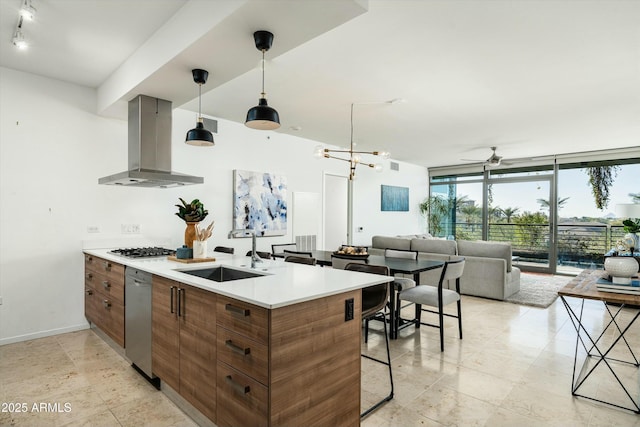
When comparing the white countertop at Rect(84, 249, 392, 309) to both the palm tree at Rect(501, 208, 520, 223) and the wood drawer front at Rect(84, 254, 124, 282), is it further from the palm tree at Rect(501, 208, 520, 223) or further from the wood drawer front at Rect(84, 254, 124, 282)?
the palm tree at Rect(501, 208, 520, 223)

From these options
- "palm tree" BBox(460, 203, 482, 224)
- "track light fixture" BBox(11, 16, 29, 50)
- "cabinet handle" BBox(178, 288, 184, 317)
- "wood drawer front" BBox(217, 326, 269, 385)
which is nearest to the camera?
"wood drawer front" BBox(217, 326, 269, 385)

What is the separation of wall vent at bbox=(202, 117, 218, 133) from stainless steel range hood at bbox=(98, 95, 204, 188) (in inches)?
51.1

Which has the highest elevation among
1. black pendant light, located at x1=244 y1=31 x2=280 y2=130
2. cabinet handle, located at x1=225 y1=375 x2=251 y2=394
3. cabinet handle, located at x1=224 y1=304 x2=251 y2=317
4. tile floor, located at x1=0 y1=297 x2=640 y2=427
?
black pendant light, located at x1=244 y1=31 x2=280 y2=130

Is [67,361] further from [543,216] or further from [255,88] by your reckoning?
[543,216]

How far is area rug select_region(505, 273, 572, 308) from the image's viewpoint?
5129 mm

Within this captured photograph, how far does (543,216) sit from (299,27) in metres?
8.17

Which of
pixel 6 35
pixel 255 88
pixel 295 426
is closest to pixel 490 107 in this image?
pixel 255 88

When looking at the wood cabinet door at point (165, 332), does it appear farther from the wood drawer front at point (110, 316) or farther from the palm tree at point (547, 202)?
the palm tree at point (547, 202)

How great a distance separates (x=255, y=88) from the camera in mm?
3902

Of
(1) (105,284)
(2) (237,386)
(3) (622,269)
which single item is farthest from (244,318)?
(3) (622,269)

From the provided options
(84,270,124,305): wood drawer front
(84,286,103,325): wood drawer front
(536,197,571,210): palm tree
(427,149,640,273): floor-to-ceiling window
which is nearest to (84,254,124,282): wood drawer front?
(84,270,124,305): wood drawer front

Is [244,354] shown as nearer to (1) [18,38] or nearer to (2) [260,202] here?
(1) [18,38]

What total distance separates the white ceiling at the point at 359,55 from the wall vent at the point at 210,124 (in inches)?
4.9

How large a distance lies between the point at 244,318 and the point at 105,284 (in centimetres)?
235
